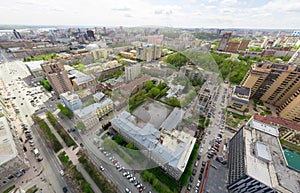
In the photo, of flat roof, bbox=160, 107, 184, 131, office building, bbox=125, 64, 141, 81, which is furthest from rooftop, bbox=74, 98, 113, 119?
office building, bbox=125, 64, 141, 81

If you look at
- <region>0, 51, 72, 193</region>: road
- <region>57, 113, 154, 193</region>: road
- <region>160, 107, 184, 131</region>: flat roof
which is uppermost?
<region>160, 107, 184, 131</region>: flat roof

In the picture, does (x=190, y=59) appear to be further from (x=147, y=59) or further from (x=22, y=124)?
(x=22, y=124)

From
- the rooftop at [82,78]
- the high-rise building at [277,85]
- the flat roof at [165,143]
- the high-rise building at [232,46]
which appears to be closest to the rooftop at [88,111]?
the flat roof at [165,143]

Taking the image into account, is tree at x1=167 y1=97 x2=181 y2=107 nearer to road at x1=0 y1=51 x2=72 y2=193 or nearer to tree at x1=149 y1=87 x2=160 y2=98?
tree at x1=149 y1=87 x2=160 y2=98

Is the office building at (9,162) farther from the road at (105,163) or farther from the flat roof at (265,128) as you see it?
the flat roof at (265,128)

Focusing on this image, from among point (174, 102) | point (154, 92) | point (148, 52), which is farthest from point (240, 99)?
point (148, 52)

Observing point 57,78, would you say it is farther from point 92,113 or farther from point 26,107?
point 92,113
